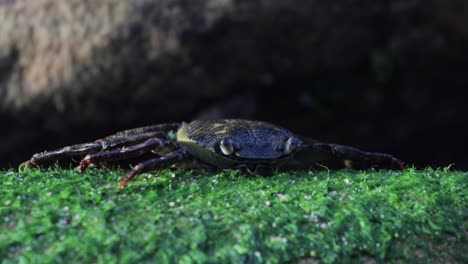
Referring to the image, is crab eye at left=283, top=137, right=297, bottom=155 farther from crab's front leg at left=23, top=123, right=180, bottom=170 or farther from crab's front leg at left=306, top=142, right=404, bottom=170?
crab's front leg at left=23, top=123, right=180, bottom=170

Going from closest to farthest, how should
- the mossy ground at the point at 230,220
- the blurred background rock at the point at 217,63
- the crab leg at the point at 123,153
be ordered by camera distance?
the mossy ground at the point at 230,220 < the crab leg at the point at 123,153 < the blurred background rock at the point at 217,63

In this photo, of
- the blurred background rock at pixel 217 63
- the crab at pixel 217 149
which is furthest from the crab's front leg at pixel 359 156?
the blurred background rock at pixel 217 63

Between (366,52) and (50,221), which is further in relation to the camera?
(366,52)

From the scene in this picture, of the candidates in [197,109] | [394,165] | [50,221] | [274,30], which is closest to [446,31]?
[274,30]

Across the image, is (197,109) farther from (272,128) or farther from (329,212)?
(329,212)

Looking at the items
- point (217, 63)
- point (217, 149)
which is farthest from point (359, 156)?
point (217, 63)

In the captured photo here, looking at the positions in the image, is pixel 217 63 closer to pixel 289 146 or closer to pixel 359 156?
pixel 359 156

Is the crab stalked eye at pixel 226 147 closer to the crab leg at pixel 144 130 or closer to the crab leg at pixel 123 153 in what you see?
the crab leg at pixel 123 153
